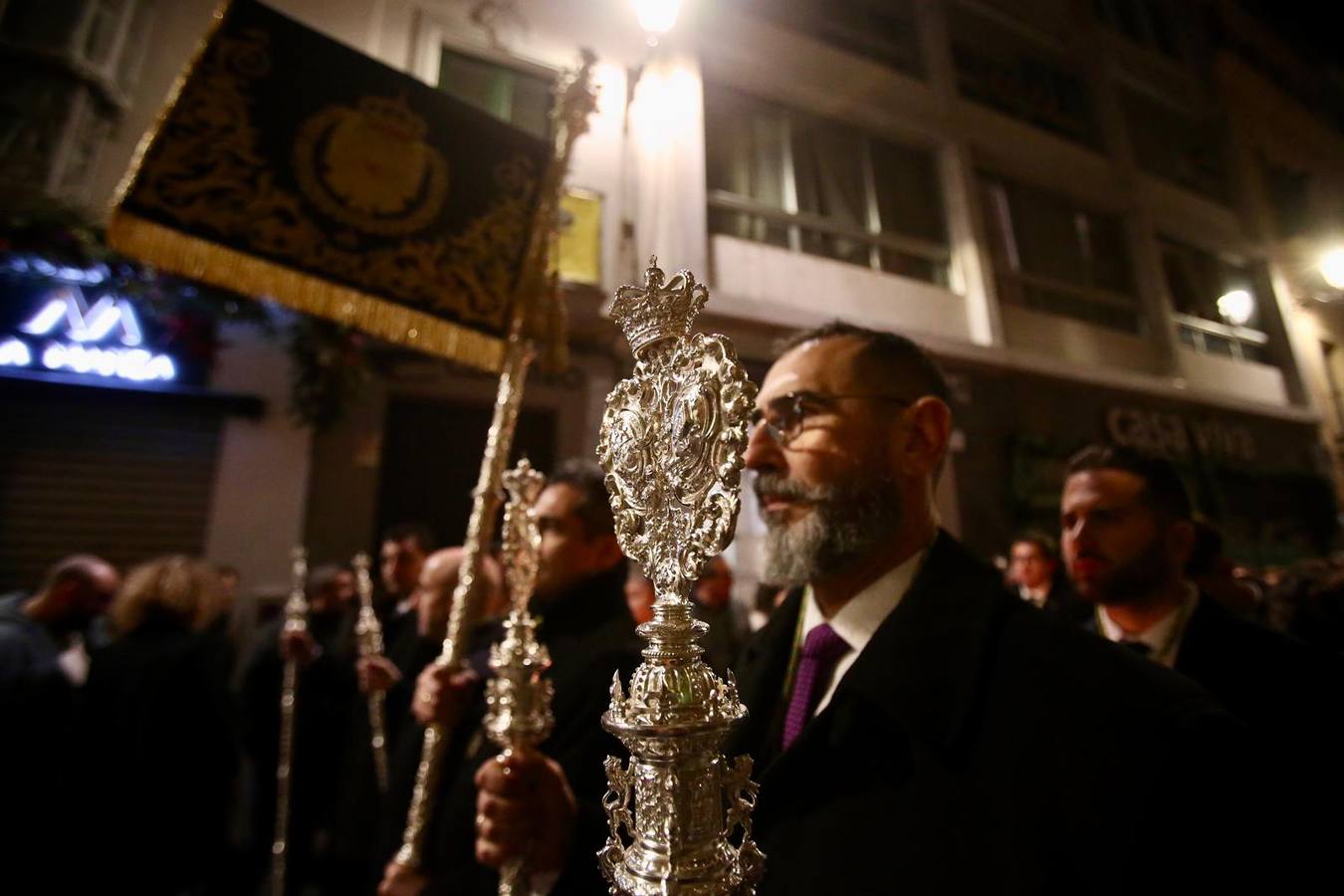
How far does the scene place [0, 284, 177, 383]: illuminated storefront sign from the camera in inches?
191

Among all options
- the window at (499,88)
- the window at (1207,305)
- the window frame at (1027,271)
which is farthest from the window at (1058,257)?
the window at (499,88)

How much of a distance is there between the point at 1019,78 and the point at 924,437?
11552 millimetres

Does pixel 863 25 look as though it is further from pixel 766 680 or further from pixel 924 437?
pixel 766 680

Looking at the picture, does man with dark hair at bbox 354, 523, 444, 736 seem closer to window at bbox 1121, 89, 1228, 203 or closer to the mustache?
the mustache

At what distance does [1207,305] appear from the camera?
34.3 ft

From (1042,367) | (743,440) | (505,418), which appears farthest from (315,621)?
(1042,367)

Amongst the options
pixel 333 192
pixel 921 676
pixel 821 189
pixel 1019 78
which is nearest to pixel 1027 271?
pixel 821 189

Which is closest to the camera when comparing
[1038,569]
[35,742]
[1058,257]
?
[35,742]

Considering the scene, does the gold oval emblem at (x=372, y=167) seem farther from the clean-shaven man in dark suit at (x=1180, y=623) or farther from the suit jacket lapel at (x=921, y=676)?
the clean-shaven man in dark suit at (x=1180, y=623)

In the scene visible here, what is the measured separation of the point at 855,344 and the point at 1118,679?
823 mm

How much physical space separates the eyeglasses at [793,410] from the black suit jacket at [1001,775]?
1.50 feet

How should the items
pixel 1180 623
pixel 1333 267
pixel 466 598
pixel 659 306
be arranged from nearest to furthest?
1. pixel 659 306
2. pixel 466 598
3. pixel 1180 623
4. pixel 1333 267

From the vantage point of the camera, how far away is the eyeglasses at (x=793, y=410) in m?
1.37

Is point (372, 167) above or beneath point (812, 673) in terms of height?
above
